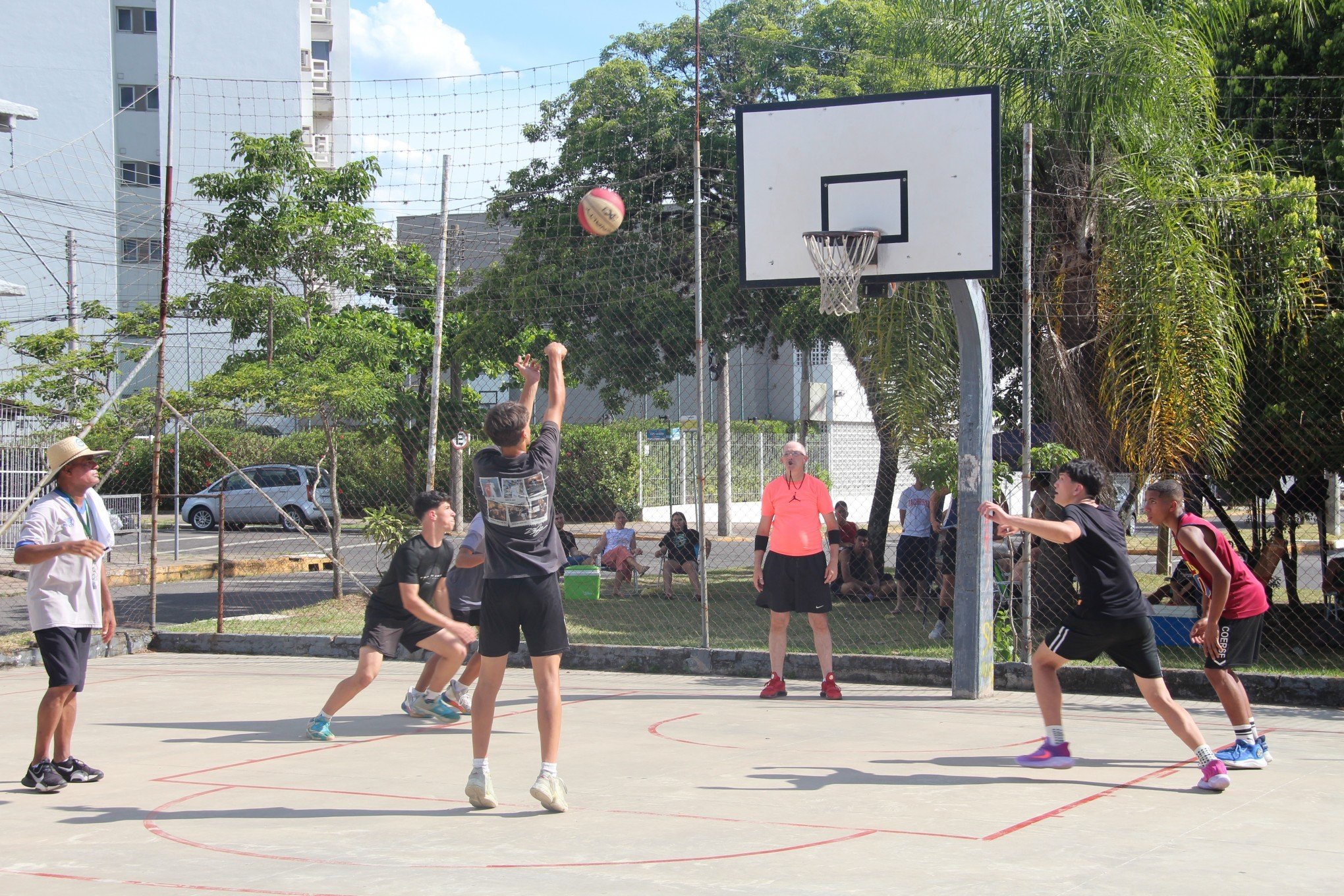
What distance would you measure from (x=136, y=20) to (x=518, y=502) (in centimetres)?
4216

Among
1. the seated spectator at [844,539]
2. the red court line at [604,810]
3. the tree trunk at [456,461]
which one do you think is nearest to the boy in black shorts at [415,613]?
the tree trunk at [456,461]

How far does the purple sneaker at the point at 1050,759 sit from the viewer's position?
657 cm

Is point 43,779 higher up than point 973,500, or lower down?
lower down

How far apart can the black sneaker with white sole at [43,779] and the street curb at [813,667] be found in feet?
14.3

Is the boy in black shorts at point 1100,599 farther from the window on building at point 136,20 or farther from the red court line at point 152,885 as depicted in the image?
the window on building at point 136,20

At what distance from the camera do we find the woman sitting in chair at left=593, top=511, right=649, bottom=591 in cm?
1602

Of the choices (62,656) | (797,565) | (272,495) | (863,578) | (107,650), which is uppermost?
(797,565)

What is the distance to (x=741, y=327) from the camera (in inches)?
Result: 774

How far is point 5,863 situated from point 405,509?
10.2 m

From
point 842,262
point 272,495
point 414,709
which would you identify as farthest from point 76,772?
point 272,495

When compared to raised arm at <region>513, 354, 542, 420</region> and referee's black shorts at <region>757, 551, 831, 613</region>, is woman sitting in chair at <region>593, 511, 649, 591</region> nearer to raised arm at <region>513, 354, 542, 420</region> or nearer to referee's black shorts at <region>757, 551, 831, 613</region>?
referee's black shorts at <region>757, 551, 831, 613</region>

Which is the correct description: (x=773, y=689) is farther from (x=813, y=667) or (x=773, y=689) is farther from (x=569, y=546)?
(x=569, y=546)

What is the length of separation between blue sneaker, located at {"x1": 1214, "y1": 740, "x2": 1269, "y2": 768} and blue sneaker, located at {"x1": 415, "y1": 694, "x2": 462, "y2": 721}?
4557 millimetres

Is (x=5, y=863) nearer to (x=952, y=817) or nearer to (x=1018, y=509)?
(x=952, y=817)
